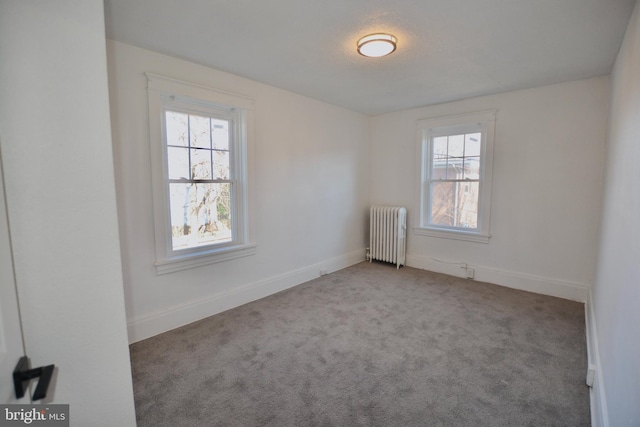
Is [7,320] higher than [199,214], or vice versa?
[199,214]

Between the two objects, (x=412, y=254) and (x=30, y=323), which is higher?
(x=30, y=323)

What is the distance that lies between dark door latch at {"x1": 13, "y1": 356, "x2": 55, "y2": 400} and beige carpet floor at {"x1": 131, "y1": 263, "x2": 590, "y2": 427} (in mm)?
1119

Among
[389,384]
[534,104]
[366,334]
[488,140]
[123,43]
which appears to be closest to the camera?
[389,384]

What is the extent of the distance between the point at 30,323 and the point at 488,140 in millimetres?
4485

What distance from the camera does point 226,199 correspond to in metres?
3.21

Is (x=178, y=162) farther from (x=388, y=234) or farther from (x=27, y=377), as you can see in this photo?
(x=388, y=234)

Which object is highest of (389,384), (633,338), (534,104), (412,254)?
(534,104)

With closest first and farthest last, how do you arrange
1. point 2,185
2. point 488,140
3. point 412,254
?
point 2,185 < point 488,140 < point 412,254

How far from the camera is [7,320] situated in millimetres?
789

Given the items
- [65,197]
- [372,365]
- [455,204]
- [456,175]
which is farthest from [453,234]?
[65,197]

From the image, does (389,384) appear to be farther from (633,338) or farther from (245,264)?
(245,264)

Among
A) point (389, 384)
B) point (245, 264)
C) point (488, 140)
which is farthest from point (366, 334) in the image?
point (488, 140)

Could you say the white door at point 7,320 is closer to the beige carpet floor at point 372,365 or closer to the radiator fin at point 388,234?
the beige carpet floor at point 372,365

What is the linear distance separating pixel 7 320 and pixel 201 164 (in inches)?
92.0
